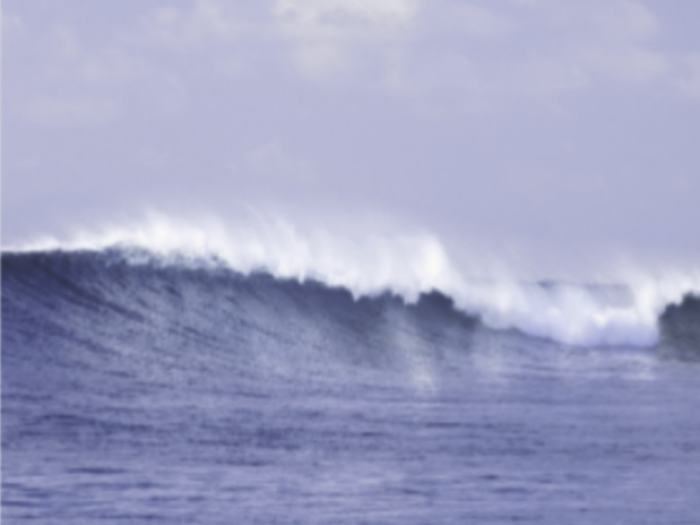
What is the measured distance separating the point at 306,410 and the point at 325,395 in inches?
44.8

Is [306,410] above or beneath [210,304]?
beneath

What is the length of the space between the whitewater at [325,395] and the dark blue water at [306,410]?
0.04 metres

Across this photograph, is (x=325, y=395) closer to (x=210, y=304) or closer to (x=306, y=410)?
(x=306, y=410)

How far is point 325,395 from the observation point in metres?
17.1

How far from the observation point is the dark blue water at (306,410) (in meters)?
11.8

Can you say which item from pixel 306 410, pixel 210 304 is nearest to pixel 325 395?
pixel 306 410

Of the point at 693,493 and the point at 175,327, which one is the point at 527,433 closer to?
the point at 693,493

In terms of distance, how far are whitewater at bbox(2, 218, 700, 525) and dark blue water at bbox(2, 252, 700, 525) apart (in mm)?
35

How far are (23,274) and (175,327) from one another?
231 cm

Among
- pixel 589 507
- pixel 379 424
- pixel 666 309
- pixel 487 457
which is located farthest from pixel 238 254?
pixel 589 507

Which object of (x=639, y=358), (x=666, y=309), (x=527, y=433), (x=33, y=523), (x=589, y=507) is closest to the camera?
(x=33, y=523)

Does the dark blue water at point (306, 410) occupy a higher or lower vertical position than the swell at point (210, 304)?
lower

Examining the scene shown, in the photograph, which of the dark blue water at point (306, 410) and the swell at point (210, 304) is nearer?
the dark blue water at point (306, 410)

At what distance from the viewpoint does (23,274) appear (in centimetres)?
2128
